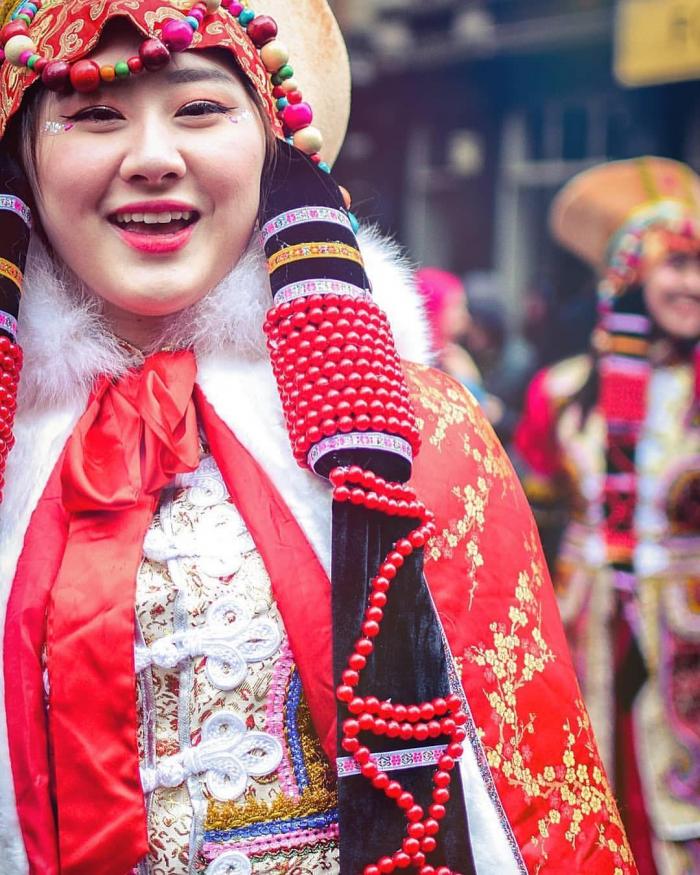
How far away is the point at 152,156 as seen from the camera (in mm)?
1590

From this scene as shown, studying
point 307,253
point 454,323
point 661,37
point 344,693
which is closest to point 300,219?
point 307,253

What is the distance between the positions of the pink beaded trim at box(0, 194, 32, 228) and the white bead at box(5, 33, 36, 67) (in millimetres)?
191

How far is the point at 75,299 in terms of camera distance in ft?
5.79

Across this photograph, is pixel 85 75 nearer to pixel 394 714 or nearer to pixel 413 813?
pixel 394 714

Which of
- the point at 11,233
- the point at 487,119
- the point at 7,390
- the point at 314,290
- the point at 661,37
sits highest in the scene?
the point at 487,119

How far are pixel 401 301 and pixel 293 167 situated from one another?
0.30m

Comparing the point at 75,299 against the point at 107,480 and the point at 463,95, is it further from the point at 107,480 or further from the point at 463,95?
the point at 463,95

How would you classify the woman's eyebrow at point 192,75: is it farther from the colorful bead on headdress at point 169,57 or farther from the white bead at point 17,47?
the white bead at point 17,47

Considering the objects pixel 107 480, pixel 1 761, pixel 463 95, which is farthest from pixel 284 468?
pixel 463 95

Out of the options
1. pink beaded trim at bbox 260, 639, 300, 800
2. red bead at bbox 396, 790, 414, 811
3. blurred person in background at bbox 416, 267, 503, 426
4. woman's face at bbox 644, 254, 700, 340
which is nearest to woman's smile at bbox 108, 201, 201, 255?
pink beaded trim at bbox 260, 639, 300, 800

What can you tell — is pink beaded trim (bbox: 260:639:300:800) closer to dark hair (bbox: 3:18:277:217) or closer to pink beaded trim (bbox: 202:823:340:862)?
pink beaded trim (bbox: 202:823:340:862)

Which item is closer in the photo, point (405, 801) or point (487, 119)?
point (405, 801)

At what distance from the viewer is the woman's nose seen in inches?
62.7

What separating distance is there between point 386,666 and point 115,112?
86 cm
